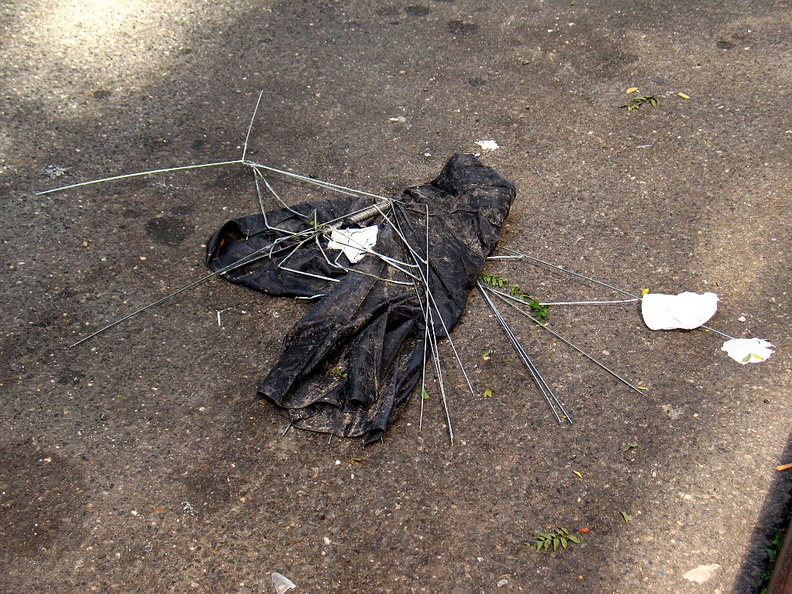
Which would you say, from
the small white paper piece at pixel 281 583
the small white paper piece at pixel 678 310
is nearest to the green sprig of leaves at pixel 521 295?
the small white paper piece at pixel 678 310

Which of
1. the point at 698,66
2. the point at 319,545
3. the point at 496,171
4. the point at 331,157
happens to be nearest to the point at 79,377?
the point at 319,545

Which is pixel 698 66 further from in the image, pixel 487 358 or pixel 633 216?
pixel 487 358

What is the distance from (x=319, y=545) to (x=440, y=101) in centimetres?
344

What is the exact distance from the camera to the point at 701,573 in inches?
100

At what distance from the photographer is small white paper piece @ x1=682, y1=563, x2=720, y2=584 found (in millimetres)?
2531

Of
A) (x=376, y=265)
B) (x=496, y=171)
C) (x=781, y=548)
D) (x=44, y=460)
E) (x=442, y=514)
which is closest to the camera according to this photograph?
(x=781, y=548)

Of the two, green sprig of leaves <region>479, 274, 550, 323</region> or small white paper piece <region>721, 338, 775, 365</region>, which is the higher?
green sprig of leaves <region>479, 274, 550, 323</region>

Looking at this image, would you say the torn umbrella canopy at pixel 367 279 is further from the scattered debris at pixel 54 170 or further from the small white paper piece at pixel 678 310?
the scattered debris at pixel 54 170

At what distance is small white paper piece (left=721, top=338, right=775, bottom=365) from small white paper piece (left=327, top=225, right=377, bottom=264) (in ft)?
6.03

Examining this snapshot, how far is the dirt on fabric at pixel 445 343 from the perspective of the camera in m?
2.66

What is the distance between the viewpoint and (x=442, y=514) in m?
2.73

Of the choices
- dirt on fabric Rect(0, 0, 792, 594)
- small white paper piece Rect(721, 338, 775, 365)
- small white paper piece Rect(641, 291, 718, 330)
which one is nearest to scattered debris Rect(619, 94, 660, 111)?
dirt on fabric Rect(0, 0, 792, 594)

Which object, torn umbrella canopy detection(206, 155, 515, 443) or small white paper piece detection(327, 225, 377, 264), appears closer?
torn umbrella canopy detection(206, 155, 515, 443)

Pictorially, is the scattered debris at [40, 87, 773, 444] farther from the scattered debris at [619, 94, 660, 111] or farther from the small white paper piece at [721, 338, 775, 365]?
the scattered debris at [619, 94, 660, 111]
